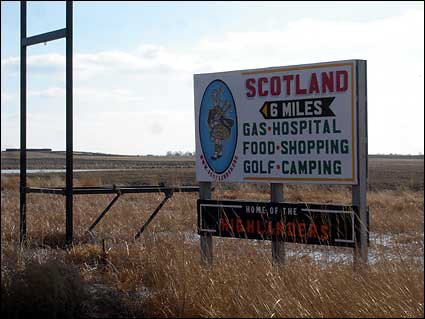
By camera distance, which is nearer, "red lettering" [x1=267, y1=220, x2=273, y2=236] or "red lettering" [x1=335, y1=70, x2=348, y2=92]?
"red lettering" [x1=335, y1=70, x2=348, y2=92]

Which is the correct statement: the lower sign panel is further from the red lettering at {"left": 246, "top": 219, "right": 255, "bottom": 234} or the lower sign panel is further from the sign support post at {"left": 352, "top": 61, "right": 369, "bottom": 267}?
the sign support post at {"left": 352, "top": 61, "right": 369, "bottom": 267}

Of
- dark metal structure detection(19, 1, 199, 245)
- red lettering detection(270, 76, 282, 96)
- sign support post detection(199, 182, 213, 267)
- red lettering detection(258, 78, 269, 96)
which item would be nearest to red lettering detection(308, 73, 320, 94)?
red lettering detection(270, 76, 282, 96)

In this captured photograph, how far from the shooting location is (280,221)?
9.10m

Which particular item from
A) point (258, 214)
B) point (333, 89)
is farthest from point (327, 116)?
point (258, 214)

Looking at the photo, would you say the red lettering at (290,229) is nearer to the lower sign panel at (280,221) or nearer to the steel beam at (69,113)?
the lower sign panel at (280,221)

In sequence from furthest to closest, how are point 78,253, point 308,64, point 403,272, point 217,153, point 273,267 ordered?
point 78,253, point 217,153, point 308,64, point 273,267, point 403,272

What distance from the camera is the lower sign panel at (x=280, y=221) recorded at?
850cm

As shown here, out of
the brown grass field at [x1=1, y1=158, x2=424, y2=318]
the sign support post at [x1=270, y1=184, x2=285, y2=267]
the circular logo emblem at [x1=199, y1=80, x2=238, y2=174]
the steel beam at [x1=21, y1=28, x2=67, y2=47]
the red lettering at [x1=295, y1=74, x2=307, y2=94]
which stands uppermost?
the steel beam at [x1=21, y1=28, x2=67, y2=47]

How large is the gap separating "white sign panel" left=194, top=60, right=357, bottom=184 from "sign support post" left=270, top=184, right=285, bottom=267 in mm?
145

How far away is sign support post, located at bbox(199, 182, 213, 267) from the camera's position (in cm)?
943

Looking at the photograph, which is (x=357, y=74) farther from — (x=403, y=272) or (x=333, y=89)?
(x=403, y=272)

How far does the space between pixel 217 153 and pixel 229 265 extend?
6.36 ft

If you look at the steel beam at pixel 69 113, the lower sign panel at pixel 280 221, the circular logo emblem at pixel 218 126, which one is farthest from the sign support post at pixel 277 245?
the steel beam at pixel 69 113

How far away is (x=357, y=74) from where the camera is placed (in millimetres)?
8477
